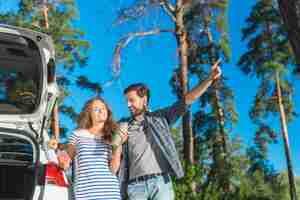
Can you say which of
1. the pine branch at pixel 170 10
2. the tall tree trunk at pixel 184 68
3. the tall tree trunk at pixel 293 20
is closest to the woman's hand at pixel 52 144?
the tall tree trunk at pixel 293 20

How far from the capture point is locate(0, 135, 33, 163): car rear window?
4348 millimetres

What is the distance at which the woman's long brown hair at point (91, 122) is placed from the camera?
4.30m

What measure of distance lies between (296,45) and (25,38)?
250 centimetres

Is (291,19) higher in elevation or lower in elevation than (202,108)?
lower

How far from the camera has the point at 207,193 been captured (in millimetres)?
11469

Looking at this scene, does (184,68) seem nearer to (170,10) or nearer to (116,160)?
(170,10)

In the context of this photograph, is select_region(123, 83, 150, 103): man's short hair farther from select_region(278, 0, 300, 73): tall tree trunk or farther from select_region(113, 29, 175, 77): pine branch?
select_region(113, 29, 175, 77): pine branch

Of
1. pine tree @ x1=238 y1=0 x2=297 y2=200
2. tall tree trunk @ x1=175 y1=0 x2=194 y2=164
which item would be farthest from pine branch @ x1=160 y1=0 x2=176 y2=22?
pine tree @ x1=238 y1=0 x2=297 y2=200

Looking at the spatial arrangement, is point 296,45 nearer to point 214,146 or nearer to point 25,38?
point 25,38

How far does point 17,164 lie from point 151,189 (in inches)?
43.3

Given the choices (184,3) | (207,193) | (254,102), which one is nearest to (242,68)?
(254,102)

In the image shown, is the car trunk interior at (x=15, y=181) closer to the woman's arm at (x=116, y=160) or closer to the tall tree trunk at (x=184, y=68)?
the woman's arm at (x=116, y=160)

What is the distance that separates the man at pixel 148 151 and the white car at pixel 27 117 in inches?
19.7

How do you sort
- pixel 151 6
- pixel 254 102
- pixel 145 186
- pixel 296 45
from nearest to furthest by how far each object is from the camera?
pixel 145 186 → pixel 296 45 → pixel 151 6 → pixel 254 102
